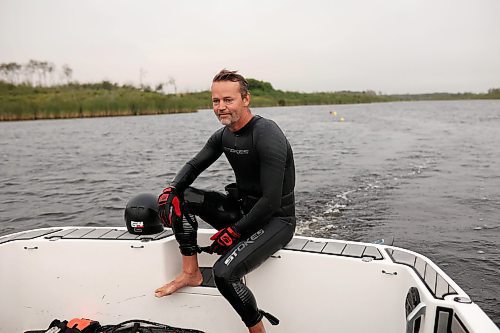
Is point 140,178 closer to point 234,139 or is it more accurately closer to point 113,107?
point 234,139

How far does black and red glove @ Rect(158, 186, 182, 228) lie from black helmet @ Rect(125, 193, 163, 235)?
31 centimetres

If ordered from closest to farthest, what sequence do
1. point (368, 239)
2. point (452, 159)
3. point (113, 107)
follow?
point (368, 239) → point (452, 159) → point (113, 107)

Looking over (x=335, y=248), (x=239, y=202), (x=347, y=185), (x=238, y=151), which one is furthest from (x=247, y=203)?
(x=347, y=185)

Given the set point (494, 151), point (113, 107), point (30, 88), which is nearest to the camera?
point (494, 151)

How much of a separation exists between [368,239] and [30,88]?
59.0m

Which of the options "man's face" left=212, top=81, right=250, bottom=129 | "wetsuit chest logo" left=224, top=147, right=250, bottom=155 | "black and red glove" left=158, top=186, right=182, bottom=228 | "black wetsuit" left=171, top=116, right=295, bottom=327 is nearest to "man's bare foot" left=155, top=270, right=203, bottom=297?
"black wetsuit" left=171, top=116, right=295, bottom=327

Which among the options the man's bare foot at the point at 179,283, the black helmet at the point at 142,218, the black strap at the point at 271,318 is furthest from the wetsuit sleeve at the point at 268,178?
the black helmet at the point at 142,218

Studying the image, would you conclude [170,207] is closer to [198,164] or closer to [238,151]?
[198,164]

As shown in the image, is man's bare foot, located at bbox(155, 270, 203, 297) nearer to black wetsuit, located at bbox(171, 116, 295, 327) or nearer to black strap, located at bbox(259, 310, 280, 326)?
black wetsuit, located at bbox(171, 116, 295, 327)

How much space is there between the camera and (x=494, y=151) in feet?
63.4

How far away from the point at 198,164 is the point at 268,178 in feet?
2.69

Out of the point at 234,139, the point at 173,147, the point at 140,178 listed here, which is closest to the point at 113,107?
the point at 173,147

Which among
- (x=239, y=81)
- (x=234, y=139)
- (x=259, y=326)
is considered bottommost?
(x=259, y=326)

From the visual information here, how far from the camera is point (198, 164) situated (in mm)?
3600
